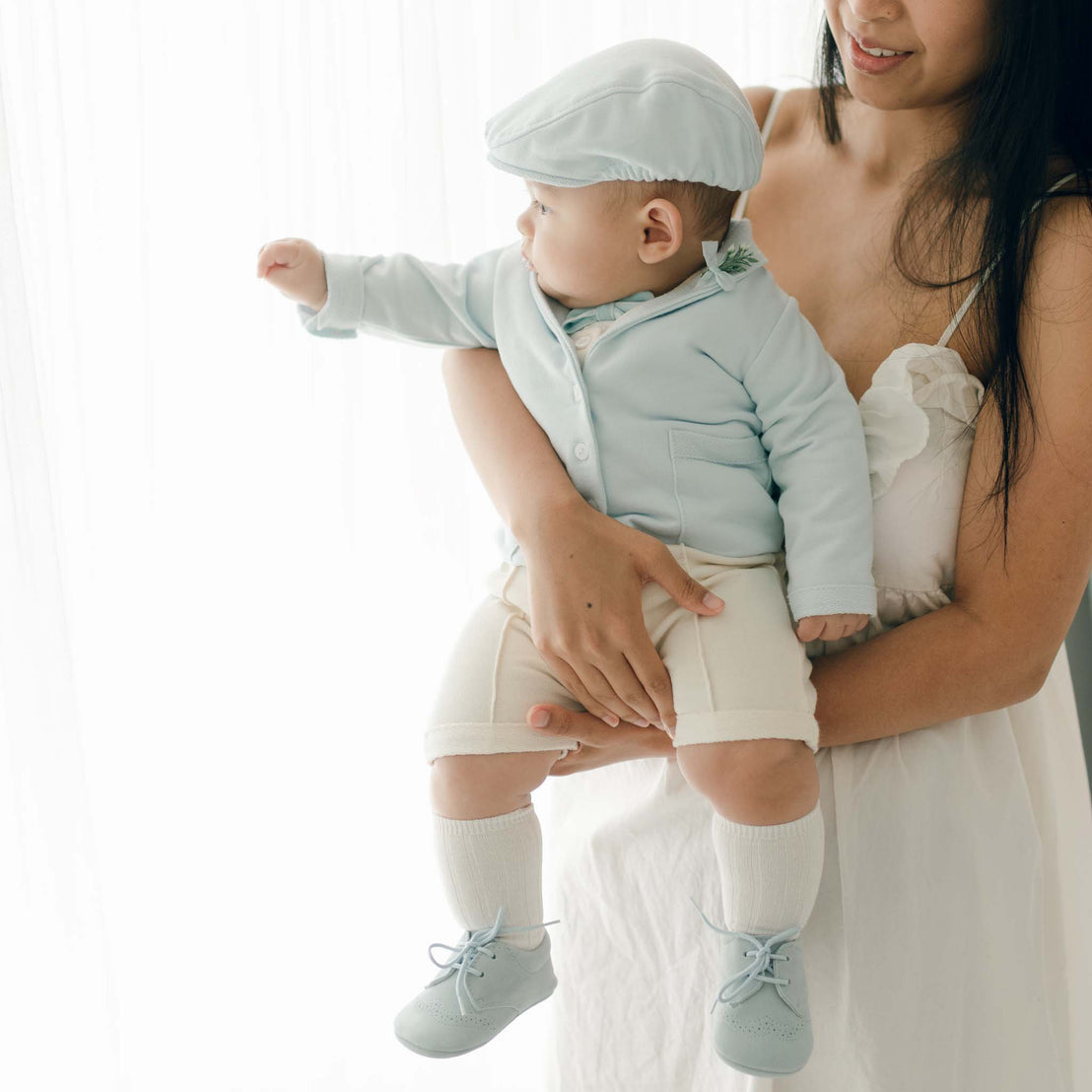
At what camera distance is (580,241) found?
1.08m

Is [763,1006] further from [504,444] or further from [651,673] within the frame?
[504,444]

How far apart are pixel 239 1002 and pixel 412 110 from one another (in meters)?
1.27

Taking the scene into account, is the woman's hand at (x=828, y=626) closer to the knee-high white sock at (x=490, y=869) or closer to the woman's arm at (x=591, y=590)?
the woman's arm at (x=591, y=590)

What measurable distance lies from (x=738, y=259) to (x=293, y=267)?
451 millimetres

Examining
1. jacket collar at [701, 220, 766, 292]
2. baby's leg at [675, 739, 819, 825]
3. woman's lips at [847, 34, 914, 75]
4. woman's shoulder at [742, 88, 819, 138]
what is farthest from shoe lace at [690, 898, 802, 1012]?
woman's shoulder at [742, 88, 819, 138]

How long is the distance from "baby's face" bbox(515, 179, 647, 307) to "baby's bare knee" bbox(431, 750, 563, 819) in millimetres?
463

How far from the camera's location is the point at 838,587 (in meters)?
1.05

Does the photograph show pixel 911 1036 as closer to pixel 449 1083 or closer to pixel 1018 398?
pixel 1018 398

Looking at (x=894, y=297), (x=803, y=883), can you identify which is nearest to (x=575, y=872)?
Result: (x=803, y=883)

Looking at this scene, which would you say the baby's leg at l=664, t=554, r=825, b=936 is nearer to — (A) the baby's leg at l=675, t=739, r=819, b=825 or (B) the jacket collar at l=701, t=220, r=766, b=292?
(A) the baby's leg at l=675, t=739, r=819, b=825

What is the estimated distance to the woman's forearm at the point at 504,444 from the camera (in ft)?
3.67

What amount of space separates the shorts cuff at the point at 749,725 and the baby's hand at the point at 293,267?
0.59 m

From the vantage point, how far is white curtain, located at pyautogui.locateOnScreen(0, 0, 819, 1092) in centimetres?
133

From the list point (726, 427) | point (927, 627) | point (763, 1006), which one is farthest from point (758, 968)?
point (726, 427)
